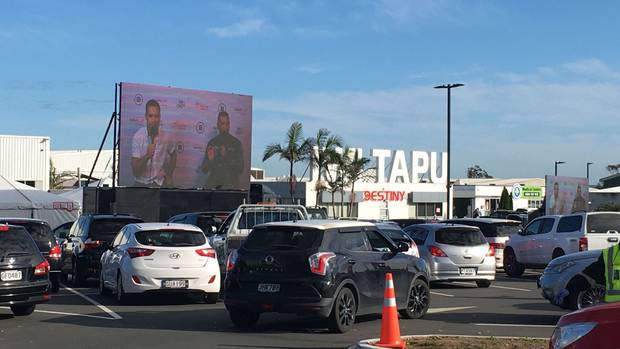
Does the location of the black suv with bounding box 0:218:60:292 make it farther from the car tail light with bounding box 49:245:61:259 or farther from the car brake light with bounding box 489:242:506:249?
the car brake light with bounding box 489:242:506:249

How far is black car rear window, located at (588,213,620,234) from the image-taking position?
2131cm

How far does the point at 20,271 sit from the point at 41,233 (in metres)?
4.83

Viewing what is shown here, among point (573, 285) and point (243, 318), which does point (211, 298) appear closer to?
point (243, 318)

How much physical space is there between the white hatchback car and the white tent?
68.5 ft

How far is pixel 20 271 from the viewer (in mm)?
12992

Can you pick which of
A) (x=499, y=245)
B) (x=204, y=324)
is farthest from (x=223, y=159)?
(x=204, y=324)

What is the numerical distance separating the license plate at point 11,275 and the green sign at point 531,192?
55.2 metres

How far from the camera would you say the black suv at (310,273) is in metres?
11.4

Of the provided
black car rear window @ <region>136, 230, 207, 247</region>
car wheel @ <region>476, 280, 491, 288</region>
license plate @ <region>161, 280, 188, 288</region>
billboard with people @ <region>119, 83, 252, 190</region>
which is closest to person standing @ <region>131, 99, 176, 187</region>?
billboard with people @ <region>119, 83, 252, 190</region>

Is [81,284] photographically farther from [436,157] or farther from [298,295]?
Result: [436,157]

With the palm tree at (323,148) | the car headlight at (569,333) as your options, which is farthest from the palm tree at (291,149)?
the car headlight at (569,333)

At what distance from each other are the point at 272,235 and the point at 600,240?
40.7 feet

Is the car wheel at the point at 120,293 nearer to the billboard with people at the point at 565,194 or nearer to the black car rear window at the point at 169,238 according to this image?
the black car rear window at the point at 169,238

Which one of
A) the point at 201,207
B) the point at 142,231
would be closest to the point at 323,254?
the point at 142,231
